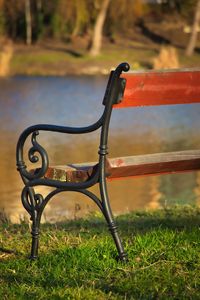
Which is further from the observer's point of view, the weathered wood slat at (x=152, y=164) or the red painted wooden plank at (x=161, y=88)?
the weathered wood slat at (x=152, y=164)

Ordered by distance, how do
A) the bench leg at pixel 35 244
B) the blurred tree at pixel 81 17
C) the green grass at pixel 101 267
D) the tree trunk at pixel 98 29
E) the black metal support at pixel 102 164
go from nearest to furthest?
the green grass at pixel 101 267 → the black metal support at pixel 102 164 → the bench leg at pixel 35 244 → the blurred tree at pixel 81 17 → the tree trunk at pixel 98 29

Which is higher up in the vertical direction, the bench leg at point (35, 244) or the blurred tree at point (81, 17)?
the bench leg at point (35, 244)

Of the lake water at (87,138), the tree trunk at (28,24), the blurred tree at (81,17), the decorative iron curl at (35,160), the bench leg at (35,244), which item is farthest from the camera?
the tree trunk at (28,24)

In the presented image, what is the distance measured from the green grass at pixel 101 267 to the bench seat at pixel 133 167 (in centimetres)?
40

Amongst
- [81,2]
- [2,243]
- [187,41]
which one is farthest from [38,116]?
[187,41]

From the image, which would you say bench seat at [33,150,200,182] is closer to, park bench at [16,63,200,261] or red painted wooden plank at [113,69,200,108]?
park bench at [16,63,200,261]

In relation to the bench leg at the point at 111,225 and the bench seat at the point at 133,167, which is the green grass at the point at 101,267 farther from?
the bench seat at the point at 133,167

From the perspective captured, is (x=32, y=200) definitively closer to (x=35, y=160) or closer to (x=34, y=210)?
(x=34, y=210)

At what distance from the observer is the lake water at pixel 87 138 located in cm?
973

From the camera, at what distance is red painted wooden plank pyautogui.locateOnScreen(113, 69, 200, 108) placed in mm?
4777

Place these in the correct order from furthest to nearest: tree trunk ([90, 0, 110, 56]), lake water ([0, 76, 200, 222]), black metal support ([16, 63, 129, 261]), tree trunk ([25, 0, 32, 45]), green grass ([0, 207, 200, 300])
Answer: tree trunk ([25, 0, 32, 45]) < tree trunk ([90, 0, 110, 56]) < lake water ([0, 76, 200, 222]) < black metal support ([16, 63, 129, 261]) < green grass ([0, 207, 200, 300])

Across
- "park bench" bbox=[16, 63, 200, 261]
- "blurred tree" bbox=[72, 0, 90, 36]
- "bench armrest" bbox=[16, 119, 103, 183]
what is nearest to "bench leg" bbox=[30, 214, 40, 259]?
"park bench" bbox=[16, 63, 200, 261]

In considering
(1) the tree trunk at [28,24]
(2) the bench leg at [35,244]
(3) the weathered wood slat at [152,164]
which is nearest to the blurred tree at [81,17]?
(1) the tree trunk at [28,24]

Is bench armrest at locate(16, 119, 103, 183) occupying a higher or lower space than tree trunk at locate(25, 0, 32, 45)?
higher
